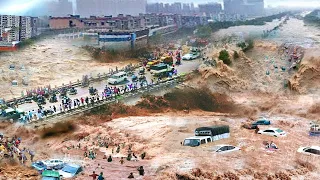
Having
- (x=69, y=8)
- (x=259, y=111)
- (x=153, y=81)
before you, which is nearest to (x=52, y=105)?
(x=153, y=81)

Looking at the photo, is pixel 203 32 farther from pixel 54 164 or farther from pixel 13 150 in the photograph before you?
pixel 54 164

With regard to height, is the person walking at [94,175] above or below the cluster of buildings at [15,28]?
below

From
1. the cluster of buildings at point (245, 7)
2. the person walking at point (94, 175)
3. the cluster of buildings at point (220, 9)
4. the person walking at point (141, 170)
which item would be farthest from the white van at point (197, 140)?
the cluster of buildings at point (245, 7)

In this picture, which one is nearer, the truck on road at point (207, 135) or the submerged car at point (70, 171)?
the submerged car at point (70, 171)

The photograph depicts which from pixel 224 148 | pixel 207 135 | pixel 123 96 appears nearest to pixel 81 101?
pixel 123 96

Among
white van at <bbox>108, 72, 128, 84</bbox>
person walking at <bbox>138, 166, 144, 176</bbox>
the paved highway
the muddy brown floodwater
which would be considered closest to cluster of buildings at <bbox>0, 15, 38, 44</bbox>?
the paved highway

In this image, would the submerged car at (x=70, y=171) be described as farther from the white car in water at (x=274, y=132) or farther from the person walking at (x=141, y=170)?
the white car in water at (x=274, y=132)

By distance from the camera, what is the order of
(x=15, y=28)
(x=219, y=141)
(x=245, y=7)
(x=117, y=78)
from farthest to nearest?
(x=245, y=7) < (x=15, y=28) < (x=117, y=78) < (x=219, y=141)
